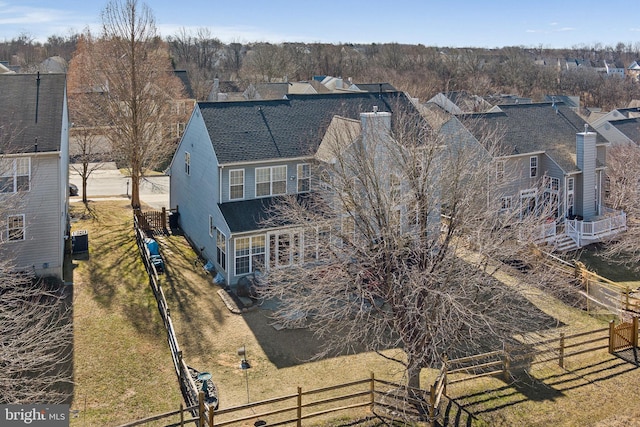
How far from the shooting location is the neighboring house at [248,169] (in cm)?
2498

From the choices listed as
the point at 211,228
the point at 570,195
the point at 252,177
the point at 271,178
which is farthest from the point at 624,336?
the point at 211,228

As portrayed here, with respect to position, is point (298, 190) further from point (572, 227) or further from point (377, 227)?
point (572, 227)

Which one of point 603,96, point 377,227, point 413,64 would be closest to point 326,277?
point 377,227

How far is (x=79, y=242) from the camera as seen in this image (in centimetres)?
2777

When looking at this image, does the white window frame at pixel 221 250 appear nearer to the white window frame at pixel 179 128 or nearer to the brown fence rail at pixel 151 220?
the brown fence rail at pixel 151 220

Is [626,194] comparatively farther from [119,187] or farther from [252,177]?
[119,187]

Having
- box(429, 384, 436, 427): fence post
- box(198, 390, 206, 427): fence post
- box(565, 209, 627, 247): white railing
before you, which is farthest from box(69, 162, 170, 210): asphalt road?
box(429, 384, 436, 427): fence post

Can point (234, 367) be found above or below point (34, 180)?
below

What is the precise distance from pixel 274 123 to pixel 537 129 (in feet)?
60.6

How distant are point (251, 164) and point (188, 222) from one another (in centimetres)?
710

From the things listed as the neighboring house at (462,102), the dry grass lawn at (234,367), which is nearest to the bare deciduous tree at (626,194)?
the dry grass lawn at (234,367)

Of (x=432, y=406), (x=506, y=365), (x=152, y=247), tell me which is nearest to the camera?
(x=432, y=406)

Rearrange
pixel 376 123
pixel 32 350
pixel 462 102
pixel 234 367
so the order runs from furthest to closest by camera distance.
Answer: pixel 462 102 → pixel 376 123 → pixel 234 367 → pixel 32 350

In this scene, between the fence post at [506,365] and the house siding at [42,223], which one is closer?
the fence post at [506,365]
